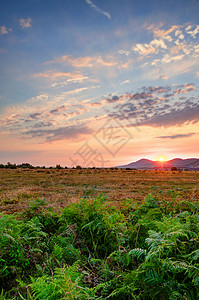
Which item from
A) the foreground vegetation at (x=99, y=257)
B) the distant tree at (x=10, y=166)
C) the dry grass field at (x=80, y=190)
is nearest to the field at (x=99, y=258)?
the foreground vegetation at (x=99, y=257)

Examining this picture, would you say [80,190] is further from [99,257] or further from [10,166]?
[10,166]

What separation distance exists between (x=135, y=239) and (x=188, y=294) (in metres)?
1.23

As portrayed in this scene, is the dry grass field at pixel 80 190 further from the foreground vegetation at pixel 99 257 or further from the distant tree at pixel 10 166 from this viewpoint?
the distant tree at pixel 10 166

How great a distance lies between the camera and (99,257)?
300 cm

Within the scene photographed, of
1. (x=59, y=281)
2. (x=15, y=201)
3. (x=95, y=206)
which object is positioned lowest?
(x=15, y=201)

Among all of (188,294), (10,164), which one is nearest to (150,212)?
(188,294)

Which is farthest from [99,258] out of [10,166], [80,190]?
[10,166]

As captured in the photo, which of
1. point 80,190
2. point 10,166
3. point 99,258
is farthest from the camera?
point 10,166

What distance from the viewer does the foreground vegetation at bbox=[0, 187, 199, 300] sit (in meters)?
1.93

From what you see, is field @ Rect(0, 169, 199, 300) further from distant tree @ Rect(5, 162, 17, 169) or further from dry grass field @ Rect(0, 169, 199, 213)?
distant tree @ Rect(5, 162, 17, 169)

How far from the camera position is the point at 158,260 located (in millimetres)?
2027

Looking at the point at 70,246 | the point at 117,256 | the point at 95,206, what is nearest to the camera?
the point at 117,256

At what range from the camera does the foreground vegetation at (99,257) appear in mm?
1930

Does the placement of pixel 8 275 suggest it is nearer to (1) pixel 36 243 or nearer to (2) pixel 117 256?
(1) pixel 36 243
